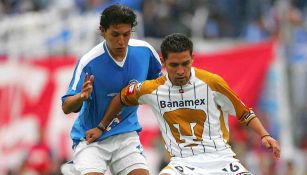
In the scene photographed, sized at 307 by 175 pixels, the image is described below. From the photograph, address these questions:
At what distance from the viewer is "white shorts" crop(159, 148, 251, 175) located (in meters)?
9.55

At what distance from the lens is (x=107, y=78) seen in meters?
10.3

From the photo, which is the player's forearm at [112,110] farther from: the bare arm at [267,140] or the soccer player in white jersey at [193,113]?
the bare arm at [267,140]

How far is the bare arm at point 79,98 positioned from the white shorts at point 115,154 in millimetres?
520

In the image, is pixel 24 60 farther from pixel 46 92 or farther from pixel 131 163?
pixel 131 163

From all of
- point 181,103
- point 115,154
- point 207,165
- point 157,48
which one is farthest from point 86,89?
point 157,48

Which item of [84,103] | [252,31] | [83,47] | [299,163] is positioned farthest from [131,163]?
[252,31]

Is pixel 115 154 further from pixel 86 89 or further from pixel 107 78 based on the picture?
pixel 86 89

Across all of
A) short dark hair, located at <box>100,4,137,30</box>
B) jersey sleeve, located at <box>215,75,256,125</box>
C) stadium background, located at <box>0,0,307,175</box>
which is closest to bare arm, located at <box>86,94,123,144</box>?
short dark hair, located at <box>100,4,137,30</box>

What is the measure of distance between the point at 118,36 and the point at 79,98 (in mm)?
690

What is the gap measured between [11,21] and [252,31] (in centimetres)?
462

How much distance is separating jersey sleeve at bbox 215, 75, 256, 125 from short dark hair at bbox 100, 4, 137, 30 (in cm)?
103

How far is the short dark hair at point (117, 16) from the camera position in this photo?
10008 millimetres

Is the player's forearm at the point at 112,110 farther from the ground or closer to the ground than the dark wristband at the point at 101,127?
farther from the ground

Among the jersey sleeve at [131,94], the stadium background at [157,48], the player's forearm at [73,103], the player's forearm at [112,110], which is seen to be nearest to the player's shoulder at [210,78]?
the jersey sleeve at [131,94]
